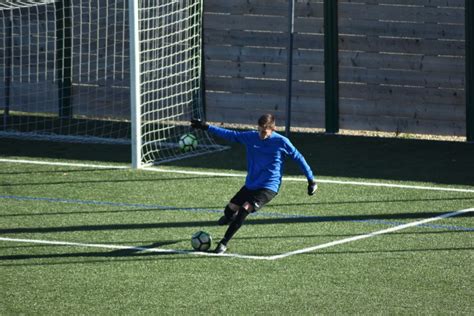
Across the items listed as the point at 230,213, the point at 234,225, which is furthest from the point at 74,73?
the point at 234,225

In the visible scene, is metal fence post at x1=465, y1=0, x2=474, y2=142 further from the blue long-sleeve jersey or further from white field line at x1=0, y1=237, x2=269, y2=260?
white field line at x1=0, y1=237, x2=269, y2=260

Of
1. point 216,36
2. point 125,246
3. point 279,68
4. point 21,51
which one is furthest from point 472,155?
point 21,51

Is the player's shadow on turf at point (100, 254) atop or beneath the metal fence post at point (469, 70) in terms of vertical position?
beneath

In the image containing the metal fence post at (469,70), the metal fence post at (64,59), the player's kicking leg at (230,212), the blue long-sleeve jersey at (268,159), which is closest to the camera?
the blue long-sleeve jersey at (268,159)

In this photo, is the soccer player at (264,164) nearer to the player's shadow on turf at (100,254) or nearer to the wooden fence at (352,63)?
the player's shadow on turf at (100,254)

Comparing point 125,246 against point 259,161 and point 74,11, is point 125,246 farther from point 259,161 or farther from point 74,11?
point 74,11

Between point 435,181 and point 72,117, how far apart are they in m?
8.54

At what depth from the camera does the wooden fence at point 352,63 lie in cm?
2053

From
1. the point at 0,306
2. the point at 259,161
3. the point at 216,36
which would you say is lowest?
the point at 0,306

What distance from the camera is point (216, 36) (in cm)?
2203

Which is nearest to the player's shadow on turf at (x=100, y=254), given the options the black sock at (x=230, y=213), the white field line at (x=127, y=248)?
the white field line at (x=127, y=248)

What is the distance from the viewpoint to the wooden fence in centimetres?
2053

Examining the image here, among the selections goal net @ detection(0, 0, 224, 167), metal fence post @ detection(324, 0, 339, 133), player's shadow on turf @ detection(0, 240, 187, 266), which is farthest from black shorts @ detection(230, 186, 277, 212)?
metal fence post @ detection(324, 0, 339, 133)

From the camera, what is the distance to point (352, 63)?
21.1 m
